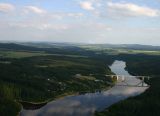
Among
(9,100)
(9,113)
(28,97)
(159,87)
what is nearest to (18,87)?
(28,97)

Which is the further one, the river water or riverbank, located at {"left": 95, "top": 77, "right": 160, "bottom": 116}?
the river water

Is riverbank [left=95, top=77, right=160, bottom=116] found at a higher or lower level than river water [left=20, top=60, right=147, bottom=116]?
higher

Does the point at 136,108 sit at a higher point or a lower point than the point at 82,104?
higher

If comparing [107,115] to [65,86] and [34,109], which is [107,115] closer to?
[34,109]

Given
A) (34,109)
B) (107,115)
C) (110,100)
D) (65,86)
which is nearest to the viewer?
(107,115)

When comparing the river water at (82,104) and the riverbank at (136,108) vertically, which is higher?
the riverbank at (136,108)

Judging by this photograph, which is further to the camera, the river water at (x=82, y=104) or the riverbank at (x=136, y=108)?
the river water at (x=82, y=104)

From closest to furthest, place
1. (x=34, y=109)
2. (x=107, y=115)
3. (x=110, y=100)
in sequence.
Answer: (x=107, y=115), (x=34, y=109), (x=110, y=100)

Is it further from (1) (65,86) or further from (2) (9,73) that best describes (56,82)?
(2) (9,73)

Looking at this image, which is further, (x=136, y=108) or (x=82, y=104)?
(x=82, y=104)

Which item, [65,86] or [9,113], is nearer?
[9,113]
